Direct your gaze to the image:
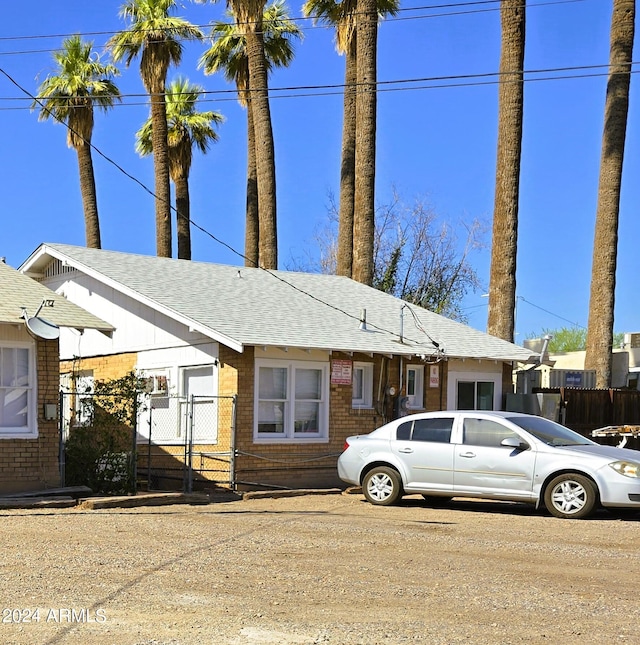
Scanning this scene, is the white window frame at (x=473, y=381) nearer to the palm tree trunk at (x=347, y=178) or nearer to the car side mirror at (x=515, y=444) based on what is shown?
the car side mirror at (x=515, y=444)

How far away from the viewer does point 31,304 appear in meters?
17.2

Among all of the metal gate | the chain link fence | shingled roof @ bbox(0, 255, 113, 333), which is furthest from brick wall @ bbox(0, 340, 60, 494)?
the metal gate

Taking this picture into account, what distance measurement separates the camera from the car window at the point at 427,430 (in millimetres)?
16125

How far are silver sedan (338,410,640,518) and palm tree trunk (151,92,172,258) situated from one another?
2235cm

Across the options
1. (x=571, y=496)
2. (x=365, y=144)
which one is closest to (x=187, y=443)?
(x=571, y=496)

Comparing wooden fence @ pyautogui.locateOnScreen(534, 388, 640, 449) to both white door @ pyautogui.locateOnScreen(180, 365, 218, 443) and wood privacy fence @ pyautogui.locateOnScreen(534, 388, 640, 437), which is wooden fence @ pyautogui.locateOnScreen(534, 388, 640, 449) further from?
white door @ pyautogui.locateOnScreen(180, 365, 218, 443)

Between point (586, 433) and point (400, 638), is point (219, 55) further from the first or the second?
point (400, 638)

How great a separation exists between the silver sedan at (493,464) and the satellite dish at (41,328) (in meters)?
5.10

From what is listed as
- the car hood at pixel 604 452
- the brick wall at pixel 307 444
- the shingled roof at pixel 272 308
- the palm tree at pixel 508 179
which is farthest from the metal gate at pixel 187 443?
the palm tree at pixel 508 179

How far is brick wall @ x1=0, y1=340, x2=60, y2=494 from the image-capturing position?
1645 cm

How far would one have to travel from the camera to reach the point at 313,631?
7.14m

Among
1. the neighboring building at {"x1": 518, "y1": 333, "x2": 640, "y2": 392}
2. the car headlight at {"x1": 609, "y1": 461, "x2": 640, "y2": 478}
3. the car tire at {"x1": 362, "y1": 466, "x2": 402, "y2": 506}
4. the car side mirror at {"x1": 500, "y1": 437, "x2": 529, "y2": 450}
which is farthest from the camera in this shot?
the neighboring building at {"x1": 518, "y1": 333, "x2": 640, "y2": 392}

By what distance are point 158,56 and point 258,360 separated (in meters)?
22.0

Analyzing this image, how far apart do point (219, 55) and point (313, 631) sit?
3701 cm
